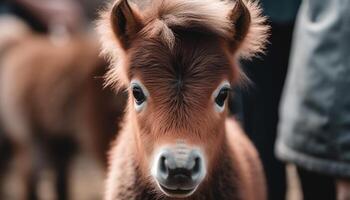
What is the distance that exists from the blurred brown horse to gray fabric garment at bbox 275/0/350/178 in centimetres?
355

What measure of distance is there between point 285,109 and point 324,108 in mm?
484

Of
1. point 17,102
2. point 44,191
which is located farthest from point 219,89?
point 44,191

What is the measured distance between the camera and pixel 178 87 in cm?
387

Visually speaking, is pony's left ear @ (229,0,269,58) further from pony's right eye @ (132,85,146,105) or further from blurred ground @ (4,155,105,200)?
blurred ground @ (4,155,105,200)

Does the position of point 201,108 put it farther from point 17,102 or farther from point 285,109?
point 17,102

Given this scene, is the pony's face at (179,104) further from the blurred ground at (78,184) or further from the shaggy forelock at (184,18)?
the blurred ground at (78,184)

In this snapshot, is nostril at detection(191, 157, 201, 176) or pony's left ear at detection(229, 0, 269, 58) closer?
nostril at detection(191, 157, 201, 176)

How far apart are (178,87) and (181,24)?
0.31m

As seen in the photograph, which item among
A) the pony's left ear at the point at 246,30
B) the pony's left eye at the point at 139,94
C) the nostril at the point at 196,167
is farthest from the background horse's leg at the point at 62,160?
the nostril at the point at 196,167

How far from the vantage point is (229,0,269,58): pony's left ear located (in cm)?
417

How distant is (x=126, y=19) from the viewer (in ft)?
13.6

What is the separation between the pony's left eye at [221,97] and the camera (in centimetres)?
404

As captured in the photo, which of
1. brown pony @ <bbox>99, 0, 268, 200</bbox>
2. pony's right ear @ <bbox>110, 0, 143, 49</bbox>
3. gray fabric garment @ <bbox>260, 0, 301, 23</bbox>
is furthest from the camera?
gray fabric garment @ <bbox>260, 0, 301, 23</bbox>

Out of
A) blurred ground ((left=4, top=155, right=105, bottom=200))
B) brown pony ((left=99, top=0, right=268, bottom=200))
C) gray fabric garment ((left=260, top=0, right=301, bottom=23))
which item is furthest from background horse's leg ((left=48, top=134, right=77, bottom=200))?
Answer: brown pony ((left=99, top=0, right=268, bottom=200))
